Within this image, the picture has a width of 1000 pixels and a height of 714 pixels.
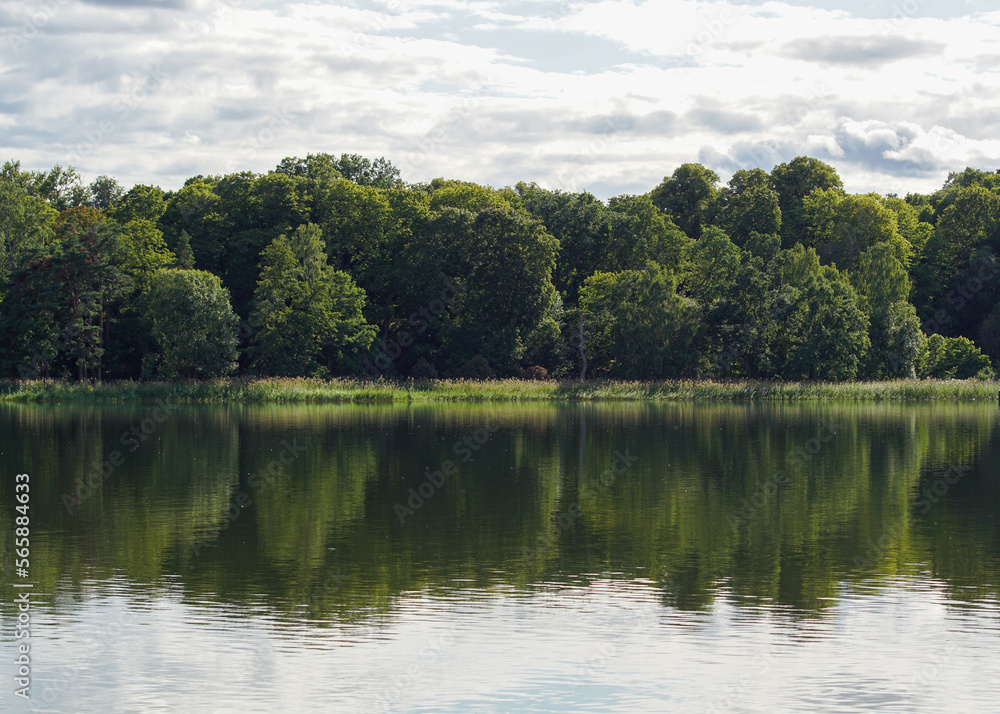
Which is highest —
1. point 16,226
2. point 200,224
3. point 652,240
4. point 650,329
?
point 200,224

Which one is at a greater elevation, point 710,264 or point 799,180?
point 799,180

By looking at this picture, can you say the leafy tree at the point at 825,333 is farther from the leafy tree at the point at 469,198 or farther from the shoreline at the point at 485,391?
the leafy tree at the point at 469,198

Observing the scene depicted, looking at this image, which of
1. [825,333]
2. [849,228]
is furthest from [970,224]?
[825,333]

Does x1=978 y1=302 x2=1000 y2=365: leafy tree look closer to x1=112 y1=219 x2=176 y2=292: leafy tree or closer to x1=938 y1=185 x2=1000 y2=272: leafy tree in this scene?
x1=938 y1=185 x2=1000 y2=272: leafy tree

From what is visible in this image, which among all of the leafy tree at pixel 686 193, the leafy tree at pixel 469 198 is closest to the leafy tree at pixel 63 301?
the leafy tree at pixel 469 198

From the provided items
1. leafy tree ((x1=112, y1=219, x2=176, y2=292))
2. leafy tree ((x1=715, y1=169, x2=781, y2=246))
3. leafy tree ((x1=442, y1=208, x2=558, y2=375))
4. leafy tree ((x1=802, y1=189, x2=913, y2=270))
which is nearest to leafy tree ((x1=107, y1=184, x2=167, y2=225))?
leafy tree ((x1=112, y1=219, x2=176, y2=292))

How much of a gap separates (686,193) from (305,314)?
4910 cm

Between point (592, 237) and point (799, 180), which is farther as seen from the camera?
point (799, 180)

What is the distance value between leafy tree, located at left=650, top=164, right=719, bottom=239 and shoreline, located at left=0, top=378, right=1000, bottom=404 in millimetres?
34186

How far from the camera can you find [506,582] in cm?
1622

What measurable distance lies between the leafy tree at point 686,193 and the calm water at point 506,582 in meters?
76.1

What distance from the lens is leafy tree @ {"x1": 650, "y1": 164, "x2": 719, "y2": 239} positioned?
108m

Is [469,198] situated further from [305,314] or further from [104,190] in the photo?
[104,190]

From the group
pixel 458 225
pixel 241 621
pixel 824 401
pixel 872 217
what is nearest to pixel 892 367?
pixel 824 401
